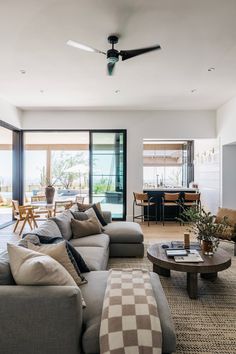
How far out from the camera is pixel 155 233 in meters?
5.70

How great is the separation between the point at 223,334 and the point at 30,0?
3.66 meters

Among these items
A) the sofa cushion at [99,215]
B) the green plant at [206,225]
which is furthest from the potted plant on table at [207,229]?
the sofa cushion at [99,215]

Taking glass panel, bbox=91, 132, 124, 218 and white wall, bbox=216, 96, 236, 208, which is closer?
white wall, bbox=216, 96, 236, 208

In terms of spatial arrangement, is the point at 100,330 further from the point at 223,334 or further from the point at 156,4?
the point at 156,4

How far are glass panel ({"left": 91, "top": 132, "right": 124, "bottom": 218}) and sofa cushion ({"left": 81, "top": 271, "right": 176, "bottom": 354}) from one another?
5026mm

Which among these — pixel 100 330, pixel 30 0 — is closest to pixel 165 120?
pixel 30 0

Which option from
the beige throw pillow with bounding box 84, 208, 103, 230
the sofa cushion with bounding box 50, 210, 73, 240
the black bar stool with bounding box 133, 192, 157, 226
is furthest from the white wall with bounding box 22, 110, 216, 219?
the sofa cushion with bounding box 50, 210, 73, 240

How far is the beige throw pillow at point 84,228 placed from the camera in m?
3.56

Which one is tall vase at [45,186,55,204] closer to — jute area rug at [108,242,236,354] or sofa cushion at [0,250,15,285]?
jute area rug at [108,242,236,354]

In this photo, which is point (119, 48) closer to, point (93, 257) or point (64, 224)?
point (64, 224)

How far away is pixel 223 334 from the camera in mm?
2125

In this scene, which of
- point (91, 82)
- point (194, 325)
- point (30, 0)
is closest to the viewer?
point (194, 325)

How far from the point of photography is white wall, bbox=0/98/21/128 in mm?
5909

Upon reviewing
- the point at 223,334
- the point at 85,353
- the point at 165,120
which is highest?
the point at 165,120
